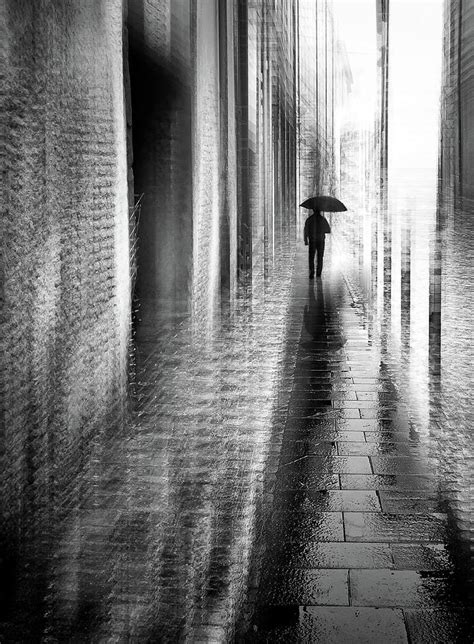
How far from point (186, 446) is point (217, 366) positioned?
2.94m

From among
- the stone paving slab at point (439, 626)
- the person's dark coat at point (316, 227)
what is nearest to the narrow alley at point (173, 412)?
the stone paving slab at point (439, 626)

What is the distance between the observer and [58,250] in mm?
4863

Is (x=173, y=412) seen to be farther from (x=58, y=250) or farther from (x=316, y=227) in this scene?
(x=316, y=227)

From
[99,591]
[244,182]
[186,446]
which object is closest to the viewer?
[99,591]

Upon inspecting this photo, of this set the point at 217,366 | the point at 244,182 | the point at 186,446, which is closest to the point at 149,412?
the point at 186,446

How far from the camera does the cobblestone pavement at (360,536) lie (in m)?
3.41

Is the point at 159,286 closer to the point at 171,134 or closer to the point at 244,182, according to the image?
the point at 171,134

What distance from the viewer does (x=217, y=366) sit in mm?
→ 8664

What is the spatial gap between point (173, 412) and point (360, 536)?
2631mm

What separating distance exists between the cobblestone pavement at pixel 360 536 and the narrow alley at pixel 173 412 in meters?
0.01

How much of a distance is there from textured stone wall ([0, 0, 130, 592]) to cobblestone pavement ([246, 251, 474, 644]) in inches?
42.0

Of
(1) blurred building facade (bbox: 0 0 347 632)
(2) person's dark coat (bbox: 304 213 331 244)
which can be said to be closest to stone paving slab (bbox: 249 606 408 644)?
(1) blurred building facade (bbox: 0 0 347 632)

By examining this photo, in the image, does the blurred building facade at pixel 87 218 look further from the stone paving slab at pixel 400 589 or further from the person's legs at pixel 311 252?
the person's legs at pixel 311 252

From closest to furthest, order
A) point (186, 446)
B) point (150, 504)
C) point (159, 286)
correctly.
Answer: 1. point (150, 504)
2. point (186, 446)
3. point (159, 286)
